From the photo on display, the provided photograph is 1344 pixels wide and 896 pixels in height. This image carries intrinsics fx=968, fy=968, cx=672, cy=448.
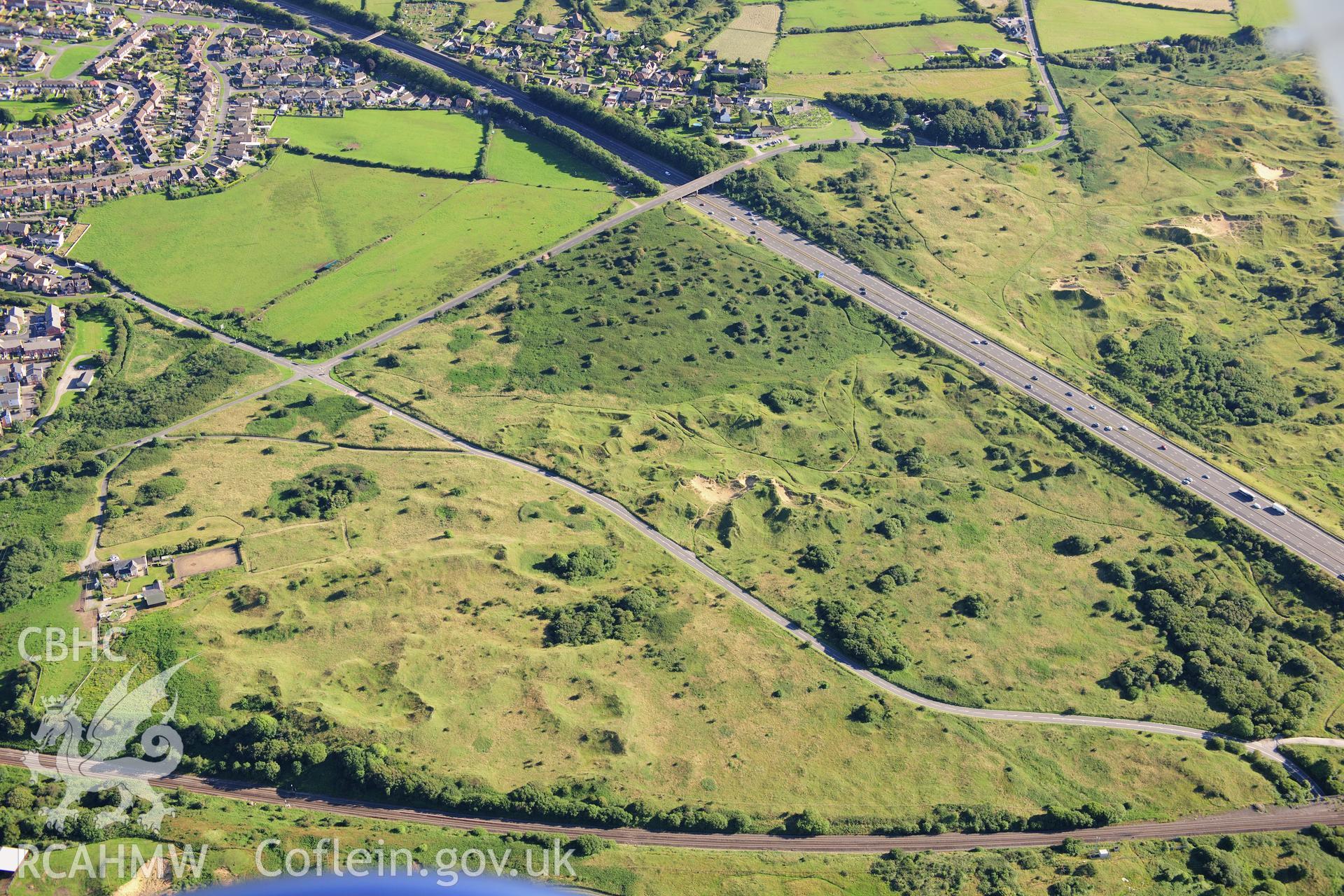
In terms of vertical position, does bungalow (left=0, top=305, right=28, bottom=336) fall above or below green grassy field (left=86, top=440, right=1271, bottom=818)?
above

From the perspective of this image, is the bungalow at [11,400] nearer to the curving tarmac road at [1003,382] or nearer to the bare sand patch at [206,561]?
the curving tarmac road at [1003,382]

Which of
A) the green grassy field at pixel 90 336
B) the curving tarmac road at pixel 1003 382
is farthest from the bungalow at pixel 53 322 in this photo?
the curving tarmac road at pixel 1003 382

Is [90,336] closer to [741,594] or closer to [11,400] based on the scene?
[11,400]

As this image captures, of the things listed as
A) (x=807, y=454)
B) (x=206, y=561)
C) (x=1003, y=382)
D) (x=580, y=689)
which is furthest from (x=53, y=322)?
(x=1003, y=382)

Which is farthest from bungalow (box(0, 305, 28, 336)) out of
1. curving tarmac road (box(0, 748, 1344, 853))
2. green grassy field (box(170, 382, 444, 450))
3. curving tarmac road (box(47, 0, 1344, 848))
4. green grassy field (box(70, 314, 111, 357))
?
curving tarmac road (box(0, 748, 1344, 853))

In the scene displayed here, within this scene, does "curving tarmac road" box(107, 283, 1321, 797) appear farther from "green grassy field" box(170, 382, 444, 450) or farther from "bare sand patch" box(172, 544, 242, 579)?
"bare sand patch" box(172, 544, 242, 579)

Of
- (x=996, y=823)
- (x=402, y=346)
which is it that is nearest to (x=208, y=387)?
(x=402, y=346)

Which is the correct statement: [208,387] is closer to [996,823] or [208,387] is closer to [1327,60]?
[996,823]
